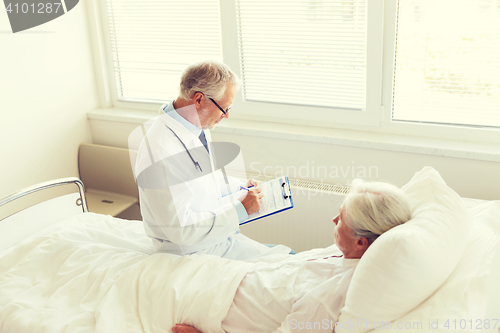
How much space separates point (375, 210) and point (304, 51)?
1.49 metres

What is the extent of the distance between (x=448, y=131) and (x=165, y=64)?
1.94m

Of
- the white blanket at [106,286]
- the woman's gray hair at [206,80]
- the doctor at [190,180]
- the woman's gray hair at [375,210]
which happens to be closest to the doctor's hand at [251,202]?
the doctor at [190,180]

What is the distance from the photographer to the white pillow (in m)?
1.24

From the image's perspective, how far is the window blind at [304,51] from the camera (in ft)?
8.34

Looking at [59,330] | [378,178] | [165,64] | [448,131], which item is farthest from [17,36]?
[448,131]

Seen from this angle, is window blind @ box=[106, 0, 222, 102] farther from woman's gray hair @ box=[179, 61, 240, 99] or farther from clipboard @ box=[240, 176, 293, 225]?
clipboard @ box=[240, 176, 293, 225]

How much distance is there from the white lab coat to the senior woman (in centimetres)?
34

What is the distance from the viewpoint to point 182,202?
1.87 meters

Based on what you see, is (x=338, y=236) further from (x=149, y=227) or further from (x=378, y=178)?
(x=378, y=178)

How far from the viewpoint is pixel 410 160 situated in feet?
8.03

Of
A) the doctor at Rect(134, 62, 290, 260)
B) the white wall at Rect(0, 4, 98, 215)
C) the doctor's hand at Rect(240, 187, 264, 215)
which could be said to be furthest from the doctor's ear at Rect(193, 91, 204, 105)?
the white wall at Rect(0, 4, 98, 215)

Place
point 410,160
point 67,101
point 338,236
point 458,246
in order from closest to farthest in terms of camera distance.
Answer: point 458,246 → point 338,236 → point 410,160 → point 67,101

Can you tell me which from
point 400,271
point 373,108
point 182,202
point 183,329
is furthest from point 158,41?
point 400,271

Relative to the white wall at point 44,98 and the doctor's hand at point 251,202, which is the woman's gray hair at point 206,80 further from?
the white wall at point 44,98
